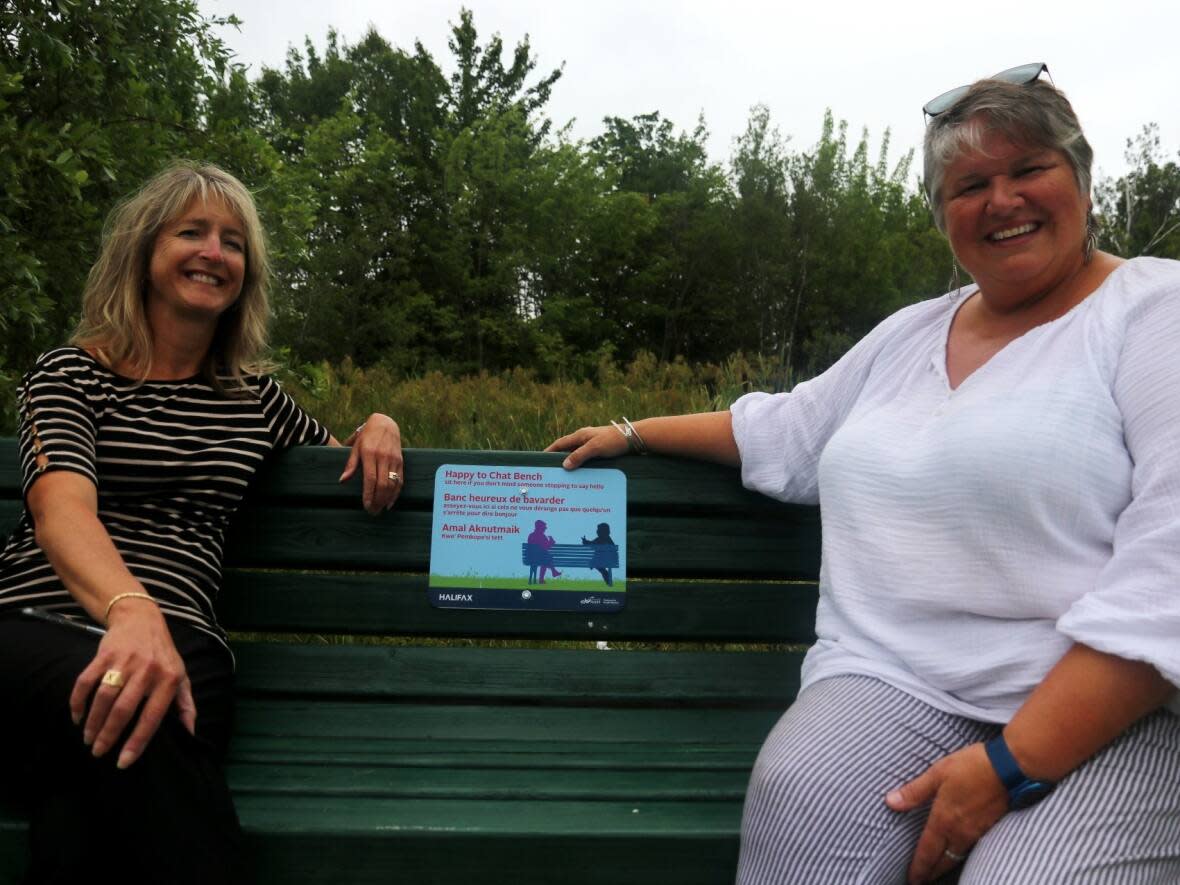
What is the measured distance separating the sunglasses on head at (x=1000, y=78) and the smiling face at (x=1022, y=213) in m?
0.11

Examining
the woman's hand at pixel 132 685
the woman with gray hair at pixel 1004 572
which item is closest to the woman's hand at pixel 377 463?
the woman's hand at pixel 132 685

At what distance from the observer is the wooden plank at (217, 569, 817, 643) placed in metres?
2.60

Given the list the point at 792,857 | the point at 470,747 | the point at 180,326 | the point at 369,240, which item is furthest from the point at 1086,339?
the point at 369,240

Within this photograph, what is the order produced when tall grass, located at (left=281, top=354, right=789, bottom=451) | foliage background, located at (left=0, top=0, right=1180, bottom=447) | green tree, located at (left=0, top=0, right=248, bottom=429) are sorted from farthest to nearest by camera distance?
foliage background, located at (left=0, top=0, right=1180, bottom=447) < tall grass, located at (left=281, top=354, right=789, bottom=451) < green tree, located at (left=0, top=0, right=248, bottom=429)

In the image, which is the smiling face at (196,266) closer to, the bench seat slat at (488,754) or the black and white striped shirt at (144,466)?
the black and white striped shirt at (144,466)

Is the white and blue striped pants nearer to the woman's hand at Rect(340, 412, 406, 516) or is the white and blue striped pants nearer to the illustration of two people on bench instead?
the illustration of two people on bench

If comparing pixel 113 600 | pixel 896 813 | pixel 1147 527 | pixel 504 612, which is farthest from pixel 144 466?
pixel 1147 527

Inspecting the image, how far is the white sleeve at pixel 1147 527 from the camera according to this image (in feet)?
5.01

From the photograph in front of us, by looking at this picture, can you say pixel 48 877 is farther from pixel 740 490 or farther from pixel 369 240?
pixel 369 240

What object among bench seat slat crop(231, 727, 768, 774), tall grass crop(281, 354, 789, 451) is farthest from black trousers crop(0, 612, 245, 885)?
tall grass crop(281, 354, 789, 451)

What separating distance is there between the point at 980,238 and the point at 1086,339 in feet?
0.97

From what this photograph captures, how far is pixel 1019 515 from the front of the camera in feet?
5.71

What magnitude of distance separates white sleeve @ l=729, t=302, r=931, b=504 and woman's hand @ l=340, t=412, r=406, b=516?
2.52 ft

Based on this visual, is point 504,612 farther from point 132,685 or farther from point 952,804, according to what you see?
point 952,804
